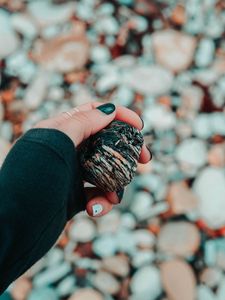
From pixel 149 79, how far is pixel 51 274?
706 millimetres

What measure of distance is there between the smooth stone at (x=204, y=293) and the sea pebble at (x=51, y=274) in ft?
1.18

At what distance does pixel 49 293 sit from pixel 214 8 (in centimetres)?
113

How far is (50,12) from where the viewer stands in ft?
6.57

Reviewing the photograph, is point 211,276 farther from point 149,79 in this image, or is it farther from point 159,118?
point 149,79

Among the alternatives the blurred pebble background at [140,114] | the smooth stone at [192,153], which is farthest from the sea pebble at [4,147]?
the smooth stone at [192,153]

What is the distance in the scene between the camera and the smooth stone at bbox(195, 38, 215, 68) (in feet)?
6.21

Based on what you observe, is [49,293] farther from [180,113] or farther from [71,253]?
[180,113]

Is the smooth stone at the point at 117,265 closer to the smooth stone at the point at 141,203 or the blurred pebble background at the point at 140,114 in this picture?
the blurred pebble background at the point at 140,114

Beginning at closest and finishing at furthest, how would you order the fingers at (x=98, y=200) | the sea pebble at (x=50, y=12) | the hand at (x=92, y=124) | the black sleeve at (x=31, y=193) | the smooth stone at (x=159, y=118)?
the black sleeve at (x=31, y=193) < the hand at (x=92, y=124) < the fingers at (x=98, y=200) < the smooth stone at (x=159, y=118) < the sea pebble at (x=50, y=12)

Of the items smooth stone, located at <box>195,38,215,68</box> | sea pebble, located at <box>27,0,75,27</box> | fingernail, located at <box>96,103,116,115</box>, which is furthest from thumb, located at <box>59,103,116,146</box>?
sea pebble, located at <box>27,0,75,27</box>

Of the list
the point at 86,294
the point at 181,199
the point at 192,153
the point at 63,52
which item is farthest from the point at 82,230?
the point at 63,52

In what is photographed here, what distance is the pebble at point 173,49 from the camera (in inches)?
74.2

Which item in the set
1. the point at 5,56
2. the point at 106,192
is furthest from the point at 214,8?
the point at 106,192

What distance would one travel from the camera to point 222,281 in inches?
60.5
